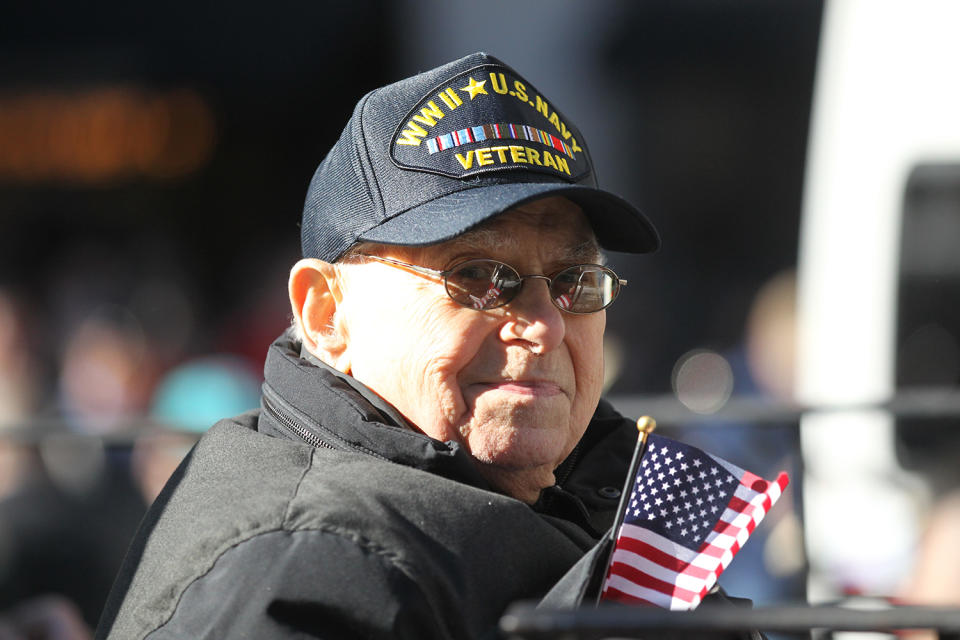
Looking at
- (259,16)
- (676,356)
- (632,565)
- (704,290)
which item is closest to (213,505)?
(632,565)

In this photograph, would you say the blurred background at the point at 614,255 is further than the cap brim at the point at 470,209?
Yes

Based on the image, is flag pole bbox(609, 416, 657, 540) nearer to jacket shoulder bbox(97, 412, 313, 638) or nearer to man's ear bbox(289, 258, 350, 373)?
jacket shoulder bbox(97, 412, 313, 638)

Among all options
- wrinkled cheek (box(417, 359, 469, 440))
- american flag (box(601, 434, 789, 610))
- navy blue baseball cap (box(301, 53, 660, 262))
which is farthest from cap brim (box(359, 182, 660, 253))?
american flag (box(601, 434, 789, 610))

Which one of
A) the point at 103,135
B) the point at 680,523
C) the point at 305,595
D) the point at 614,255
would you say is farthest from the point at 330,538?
the point at 103,135

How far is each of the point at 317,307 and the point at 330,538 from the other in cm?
68

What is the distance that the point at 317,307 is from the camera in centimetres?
250

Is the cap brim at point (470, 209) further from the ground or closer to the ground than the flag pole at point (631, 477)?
further from the ground

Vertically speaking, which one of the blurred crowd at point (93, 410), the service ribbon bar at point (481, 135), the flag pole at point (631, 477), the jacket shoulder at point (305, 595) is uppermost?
the service ribbon bar at point (481, 135)

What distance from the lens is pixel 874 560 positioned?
4246mm

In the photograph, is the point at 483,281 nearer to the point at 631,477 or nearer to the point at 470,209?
the point at 470,209

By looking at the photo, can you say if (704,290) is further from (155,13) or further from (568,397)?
(568,397)

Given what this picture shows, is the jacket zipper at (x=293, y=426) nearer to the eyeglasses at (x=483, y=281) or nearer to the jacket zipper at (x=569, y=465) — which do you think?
the eyeglasses at (x=483, y=281)

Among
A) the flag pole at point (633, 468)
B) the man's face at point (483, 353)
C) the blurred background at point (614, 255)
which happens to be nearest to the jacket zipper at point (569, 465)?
the man's face at point (483, 353)

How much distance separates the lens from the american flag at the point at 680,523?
6.82ft
